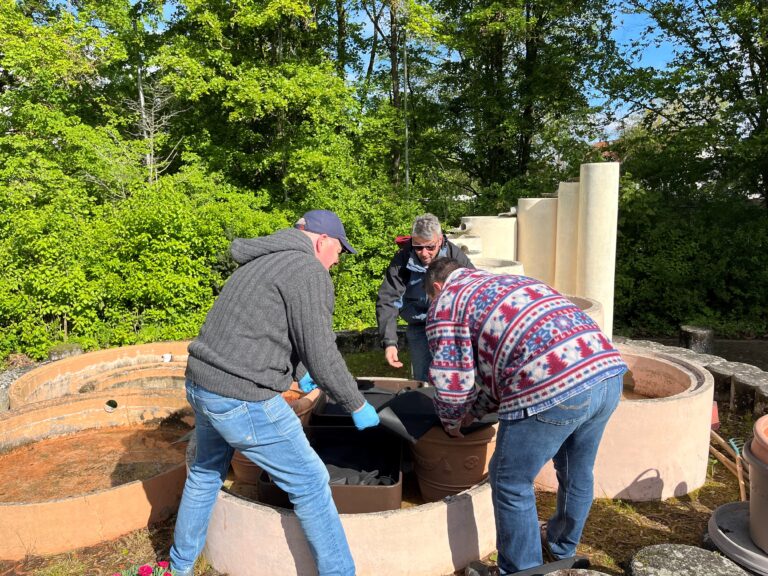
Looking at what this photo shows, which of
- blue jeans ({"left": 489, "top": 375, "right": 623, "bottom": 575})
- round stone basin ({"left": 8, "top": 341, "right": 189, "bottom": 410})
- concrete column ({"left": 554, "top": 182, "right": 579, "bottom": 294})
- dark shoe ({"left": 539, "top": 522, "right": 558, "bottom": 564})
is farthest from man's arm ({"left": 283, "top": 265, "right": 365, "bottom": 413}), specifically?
concrete column ({"left": 554, "top": 182, "right": 579, "bottom": 294})

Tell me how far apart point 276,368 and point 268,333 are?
0.16m

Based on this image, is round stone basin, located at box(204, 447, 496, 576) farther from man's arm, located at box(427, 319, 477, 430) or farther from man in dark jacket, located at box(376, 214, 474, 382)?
man in dark jacket, located at box(376, 214, 474, 382)

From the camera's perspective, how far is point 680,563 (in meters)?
2.38

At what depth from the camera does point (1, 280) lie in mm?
8227

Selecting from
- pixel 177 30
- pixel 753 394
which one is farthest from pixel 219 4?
pixel 753 394

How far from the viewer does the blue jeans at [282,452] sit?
2461 mm

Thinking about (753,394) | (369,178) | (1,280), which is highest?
(369,178)

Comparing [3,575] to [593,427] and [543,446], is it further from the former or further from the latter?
[593,427]

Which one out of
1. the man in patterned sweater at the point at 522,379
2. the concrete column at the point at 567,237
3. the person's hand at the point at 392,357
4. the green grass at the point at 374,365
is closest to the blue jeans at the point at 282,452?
the man in patterned sweater at the point at 522,379

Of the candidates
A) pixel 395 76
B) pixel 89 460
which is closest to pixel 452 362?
pixel 89 460

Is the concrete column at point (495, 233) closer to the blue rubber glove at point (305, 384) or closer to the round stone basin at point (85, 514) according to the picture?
the blue rubber glove at point (305, 384)

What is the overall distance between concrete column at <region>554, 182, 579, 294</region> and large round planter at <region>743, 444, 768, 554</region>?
4.60m

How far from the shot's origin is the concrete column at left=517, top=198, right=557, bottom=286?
7.70 m

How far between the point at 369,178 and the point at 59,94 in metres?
7.40
